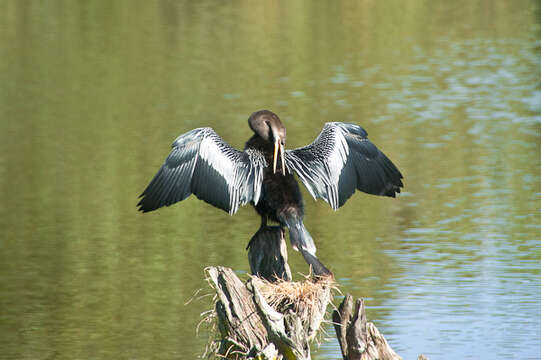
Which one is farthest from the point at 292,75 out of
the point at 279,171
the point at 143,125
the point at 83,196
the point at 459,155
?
the point at 279,171

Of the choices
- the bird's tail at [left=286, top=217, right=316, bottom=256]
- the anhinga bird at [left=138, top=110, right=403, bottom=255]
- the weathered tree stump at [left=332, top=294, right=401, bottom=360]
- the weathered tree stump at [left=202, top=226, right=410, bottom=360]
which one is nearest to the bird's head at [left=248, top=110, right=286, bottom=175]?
the anhinga bird at [left=138, top=110, right=403, bottom=255]

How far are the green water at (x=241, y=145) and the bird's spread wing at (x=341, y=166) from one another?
1321 mm

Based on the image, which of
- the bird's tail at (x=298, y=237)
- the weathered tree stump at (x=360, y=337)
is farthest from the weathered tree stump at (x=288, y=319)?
the bird's tail at (x=298, y=237)

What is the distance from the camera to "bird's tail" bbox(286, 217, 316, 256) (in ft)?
18.9

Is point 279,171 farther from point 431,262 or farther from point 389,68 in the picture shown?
point 389,68

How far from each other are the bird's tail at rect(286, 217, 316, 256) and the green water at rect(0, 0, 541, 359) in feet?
5.25

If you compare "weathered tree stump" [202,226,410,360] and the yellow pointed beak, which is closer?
"weathered tree stump" [202,226,410,360]

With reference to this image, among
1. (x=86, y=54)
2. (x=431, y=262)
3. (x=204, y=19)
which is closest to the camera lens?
(x=431, y=262)

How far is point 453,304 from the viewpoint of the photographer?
28.1ft

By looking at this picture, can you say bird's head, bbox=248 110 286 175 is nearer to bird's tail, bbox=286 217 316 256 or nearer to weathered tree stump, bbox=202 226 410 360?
bird's tail, bbox=286 217 316 256

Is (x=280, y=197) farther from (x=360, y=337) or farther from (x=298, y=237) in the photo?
(x=360, y=337)

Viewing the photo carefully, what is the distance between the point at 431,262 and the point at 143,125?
713 cm

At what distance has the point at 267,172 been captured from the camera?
19.7 ft

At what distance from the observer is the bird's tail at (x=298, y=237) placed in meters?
5.77
